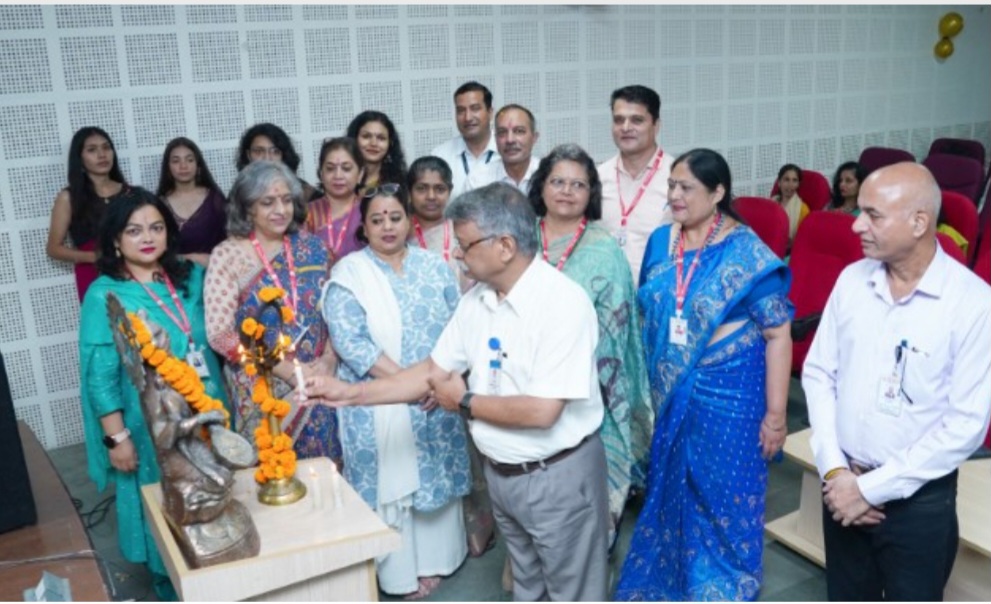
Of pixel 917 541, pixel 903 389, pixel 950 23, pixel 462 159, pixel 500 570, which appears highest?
pixel 950 23

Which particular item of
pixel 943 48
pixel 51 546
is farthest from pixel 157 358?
pixel 943 48

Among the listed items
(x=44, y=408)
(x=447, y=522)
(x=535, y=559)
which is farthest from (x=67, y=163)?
(x=535, y=559)

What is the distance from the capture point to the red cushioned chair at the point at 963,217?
15.8 ft

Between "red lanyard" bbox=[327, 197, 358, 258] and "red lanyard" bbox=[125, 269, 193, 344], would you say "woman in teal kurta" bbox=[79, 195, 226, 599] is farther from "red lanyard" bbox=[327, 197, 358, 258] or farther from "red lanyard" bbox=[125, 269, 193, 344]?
"red lanyard" bbox=[327, 197, 358, 258]

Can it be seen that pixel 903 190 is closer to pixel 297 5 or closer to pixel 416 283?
pixel 416 283

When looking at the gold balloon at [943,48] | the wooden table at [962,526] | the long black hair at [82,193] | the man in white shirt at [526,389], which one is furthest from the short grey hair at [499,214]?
the gold balloon at [943,48]

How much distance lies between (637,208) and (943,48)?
5678mm

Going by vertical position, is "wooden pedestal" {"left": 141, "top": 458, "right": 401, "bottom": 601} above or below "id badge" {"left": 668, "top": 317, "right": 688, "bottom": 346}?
below

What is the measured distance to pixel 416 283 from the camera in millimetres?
2867

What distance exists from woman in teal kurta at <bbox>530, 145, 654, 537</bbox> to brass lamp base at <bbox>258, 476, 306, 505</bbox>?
1.11m

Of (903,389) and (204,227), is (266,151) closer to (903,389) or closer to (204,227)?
(204,227)

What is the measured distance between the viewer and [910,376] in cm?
200

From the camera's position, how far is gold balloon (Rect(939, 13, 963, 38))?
756cm

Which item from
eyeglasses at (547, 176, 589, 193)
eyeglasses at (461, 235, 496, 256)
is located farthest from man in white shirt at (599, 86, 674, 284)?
eyeglasses at (461, 235, 496, 256)
